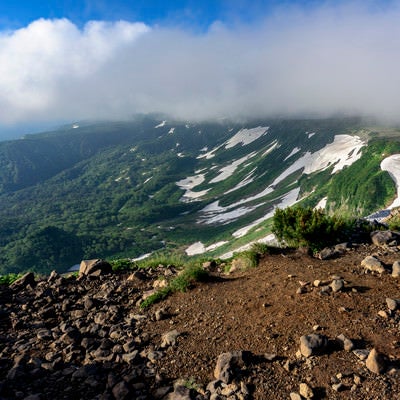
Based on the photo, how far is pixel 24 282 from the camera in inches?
623

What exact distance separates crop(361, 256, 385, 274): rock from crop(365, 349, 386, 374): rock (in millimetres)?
4633

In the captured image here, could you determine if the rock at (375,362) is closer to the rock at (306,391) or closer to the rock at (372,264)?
the rock at (306,391)

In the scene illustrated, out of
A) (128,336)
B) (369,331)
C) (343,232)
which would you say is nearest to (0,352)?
(128,336)

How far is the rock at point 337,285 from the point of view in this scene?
10.2 m

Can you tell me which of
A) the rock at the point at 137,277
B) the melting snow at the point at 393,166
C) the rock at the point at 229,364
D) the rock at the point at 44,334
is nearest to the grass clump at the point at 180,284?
the rock at the point at 137,277

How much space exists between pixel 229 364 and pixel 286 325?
2.12 metres

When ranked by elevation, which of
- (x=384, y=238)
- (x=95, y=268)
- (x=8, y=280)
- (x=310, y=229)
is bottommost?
(x=8, y=280)

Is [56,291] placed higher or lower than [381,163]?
higher

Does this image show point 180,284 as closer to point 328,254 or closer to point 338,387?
point 328,254

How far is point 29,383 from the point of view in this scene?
8398mm

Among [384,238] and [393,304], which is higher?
[393,304]

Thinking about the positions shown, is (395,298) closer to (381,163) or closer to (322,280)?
(322,280)

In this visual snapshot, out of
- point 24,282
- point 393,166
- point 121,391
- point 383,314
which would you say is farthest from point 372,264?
point 393,166

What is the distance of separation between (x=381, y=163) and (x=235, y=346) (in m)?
186
